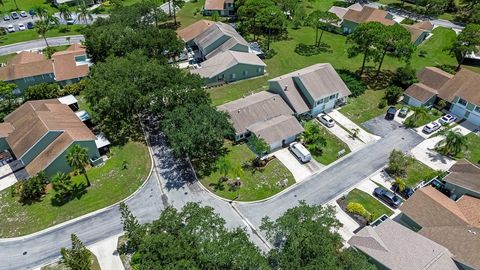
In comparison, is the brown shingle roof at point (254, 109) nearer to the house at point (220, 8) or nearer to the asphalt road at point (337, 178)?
the asphalt road at point (337, 178)

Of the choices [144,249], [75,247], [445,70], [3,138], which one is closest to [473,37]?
[445,70]

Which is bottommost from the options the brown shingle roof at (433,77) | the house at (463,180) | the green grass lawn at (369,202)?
the green grass lawn at (369,202)

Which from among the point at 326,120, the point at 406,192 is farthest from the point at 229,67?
the point at 406,192

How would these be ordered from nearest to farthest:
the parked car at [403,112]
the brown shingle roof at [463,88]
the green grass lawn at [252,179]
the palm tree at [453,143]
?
the green grass lawn at [252,179] < the palm tree at [453,143] < the brown shingle roof at [463,88] < the parked car at [403,112]

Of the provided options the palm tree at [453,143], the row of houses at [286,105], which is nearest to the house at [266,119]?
the row of houses at [286,105]

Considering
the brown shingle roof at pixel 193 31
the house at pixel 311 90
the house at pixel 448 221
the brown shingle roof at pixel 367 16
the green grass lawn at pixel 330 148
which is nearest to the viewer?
the house at pixel 448 221

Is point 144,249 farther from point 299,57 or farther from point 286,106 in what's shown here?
point 299,57

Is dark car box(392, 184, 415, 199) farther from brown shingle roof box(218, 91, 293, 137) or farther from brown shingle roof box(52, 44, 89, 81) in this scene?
brown shingle roof box(52, 44, 89, 81)

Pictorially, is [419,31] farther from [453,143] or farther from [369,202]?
[369,202]
